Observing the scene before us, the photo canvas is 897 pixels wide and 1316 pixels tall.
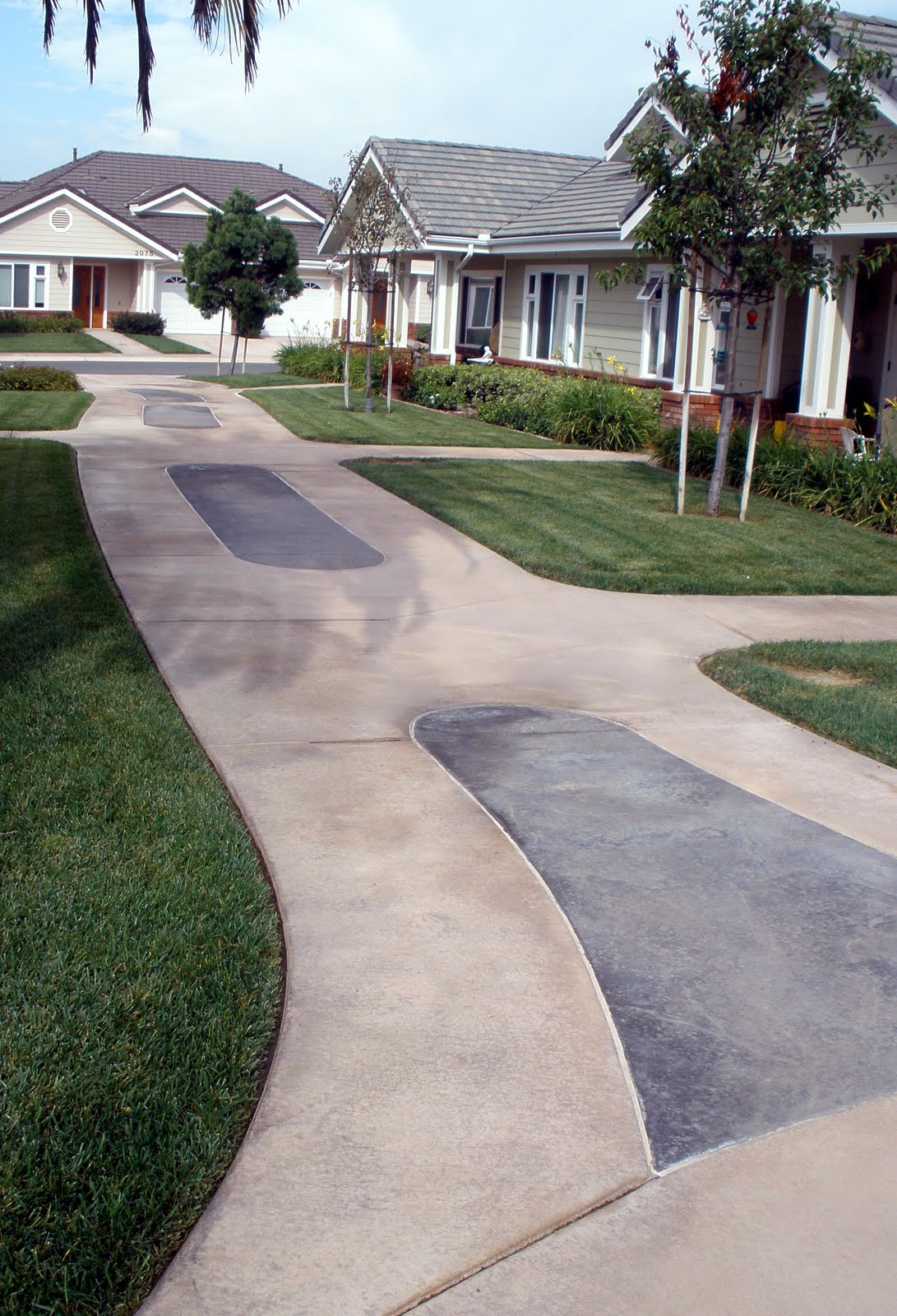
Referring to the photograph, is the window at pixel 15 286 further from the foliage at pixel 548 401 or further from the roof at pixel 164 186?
the foliage at pixel 548 401

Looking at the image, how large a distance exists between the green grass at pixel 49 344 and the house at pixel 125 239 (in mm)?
6636

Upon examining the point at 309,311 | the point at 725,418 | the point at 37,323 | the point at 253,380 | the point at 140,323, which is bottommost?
the point at 725,418

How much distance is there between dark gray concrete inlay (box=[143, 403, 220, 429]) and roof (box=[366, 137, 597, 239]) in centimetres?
586

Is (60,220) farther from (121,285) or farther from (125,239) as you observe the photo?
(121,285)

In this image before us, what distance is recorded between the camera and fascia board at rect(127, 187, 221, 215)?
5300 centimetres

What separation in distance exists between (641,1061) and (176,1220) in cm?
128

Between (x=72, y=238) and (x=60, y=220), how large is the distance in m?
0.73

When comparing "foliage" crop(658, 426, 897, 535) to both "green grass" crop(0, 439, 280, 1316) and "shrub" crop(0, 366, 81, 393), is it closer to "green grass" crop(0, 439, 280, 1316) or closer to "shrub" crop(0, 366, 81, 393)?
"green grass" crop(0, 439, 280, 1316)

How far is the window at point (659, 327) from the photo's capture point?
19672 millimetres

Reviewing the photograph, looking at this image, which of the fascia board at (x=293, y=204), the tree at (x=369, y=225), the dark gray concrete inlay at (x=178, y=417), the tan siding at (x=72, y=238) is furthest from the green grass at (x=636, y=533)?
the fascia board at (x=293, y=204)

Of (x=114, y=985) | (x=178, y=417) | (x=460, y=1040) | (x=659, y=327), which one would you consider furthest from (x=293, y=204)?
(x=460, y=1040)

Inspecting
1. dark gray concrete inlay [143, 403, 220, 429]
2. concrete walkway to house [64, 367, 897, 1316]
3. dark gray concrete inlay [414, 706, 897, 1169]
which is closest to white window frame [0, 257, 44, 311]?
dark gray concrete inlay [143, 403, 220, 429]

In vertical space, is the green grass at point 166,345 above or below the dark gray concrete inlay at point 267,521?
above

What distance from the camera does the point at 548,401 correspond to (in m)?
19.8
